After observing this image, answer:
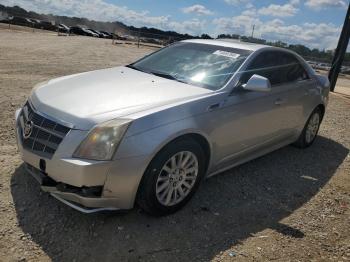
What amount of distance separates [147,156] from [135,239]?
0.74 metres

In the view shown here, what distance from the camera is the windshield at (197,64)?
4660mm

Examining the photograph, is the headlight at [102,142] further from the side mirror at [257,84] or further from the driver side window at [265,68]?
the driver side window at [265,68]

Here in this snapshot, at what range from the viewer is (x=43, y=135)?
12.0ft

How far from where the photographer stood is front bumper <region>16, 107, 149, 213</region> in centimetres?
337

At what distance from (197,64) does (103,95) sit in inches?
55.5

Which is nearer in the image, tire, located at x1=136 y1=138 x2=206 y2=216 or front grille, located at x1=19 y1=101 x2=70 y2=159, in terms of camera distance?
front grille, located at x1=19 y1=101 x2=70 y2=159

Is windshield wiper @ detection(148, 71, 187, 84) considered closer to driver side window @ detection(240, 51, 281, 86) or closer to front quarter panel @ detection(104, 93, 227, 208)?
driver side window @ detection(240, 51, 281, 86)

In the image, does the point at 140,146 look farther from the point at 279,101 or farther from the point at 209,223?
the point at 279,101

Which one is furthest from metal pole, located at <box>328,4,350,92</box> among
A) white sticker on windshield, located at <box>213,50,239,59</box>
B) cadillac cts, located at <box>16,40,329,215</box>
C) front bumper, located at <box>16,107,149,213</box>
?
front bumper, located at <box>16,107,149,213</box>

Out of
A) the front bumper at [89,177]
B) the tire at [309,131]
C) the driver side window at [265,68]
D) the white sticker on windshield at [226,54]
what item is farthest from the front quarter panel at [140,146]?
the tire at [309,131]

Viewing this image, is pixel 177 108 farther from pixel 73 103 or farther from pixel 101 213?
pixel 101 213

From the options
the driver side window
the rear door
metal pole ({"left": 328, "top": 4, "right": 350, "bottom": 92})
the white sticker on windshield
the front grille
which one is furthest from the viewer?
metal pole ({"left": 328, "top": 4, "right": 350, "bottom": 92})

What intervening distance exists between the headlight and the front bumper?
0.05 m


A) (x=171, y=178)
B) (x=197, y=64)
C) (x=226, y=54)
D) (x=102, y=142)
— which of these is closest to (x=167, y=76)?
(x=197, y=64)
